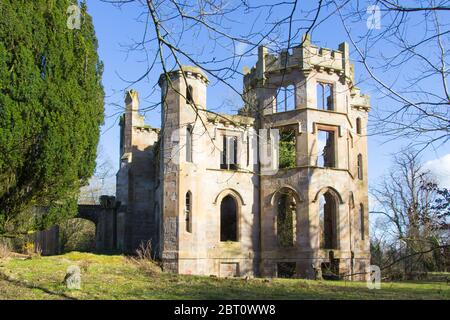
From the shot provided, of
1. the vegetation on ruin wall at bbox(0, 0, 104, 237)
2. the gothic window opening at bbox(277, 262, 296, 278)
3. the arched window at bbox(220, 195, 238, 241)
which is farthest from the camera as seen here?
the arched window at bbox(220, 195, 238, 241)

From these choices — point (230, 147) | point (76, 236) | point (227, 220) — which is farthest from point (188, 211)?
point (76, 236)

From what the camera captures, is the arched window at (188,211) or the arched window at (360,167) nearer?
the arched window at (188,211)

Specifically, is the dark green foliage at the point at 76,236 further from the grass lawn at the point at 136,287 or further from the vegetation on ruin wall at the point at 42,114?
the vegetation on ruin wall at the point at 42,114

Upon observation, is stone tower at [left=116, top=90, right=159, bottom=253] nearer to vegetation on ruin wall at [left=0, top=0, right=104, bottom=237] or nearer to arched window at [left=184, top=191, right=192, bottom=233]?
arched window at [left=184, top=191, right=192, bottom=233]

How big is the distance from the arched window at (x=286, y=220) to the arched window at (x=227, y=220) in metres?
2.18

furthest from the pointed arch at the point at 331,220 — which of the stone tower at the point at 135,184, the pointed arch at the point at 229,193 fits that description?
the stone tower at the point at 135,184

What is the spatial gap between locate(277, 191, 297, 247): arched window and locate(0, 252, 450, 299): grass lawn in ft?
23.0

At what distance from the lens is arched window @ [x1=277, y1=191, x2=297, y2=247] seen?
952 inches

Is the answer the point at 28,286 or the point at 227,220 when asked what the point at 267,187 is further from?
the point at 28,286

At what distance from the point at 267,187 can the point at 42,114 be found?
12084 millimetres

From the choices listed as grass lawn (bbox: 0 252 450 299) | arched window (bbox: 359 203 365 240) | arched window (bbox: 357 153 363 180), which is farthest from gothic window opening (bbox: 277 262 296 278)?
arched window (bbox: 357 153 363 180)

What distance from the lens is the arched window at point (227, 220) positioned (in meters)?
25.0
